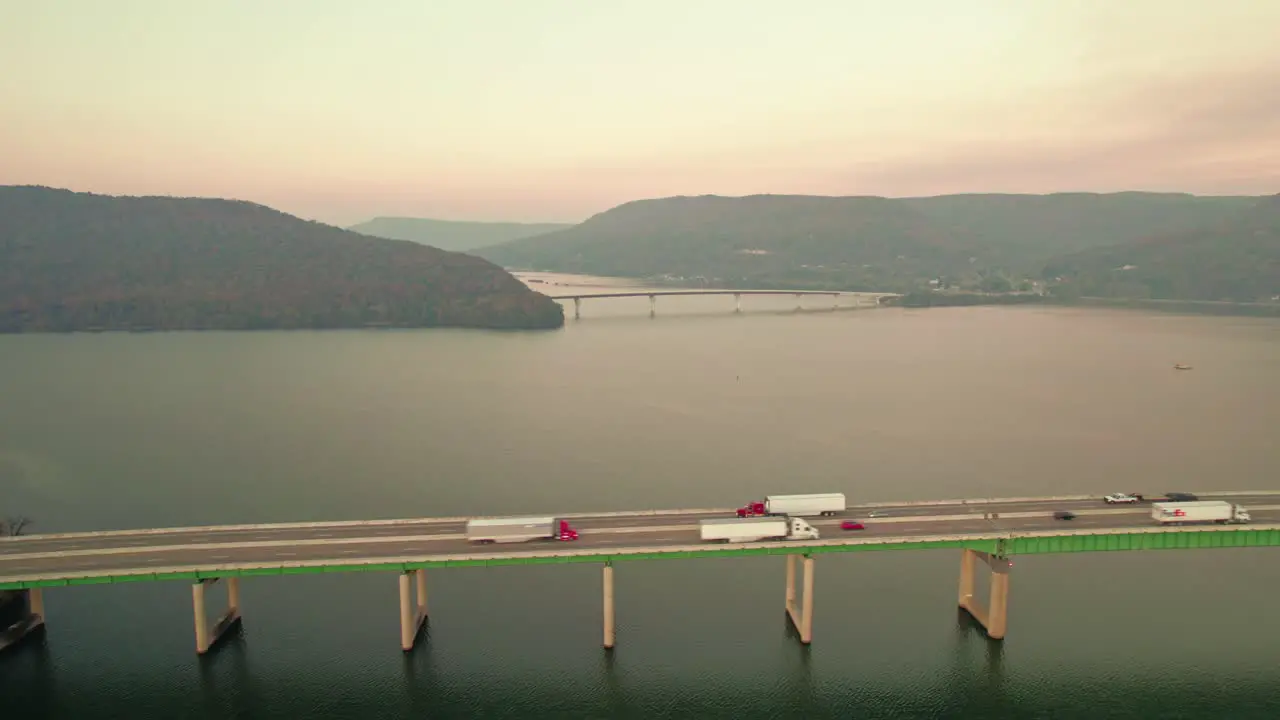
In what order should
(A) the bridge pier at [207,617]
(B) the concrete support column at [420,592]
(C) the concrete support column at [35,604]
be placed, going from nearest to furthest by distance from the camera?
(A) the bridge pier at [207,617], (C) the concrete support column at [35,604], (B) the concrete support column at [420,592]

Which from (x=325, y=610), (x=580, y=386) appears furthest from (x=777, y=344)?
(x=325, y=610)

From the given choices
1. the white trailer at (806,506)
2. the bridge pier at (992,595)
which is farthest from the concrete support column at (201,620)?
the bridge pier at (992,595)

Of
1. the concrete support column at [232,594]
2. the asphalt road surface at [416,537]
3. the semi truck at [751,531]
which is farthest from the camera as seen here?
the concrete support column at [232,594]

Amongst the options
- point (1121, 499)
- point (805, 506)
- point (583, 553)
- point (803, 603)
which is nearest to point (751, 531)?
point (803, 603)

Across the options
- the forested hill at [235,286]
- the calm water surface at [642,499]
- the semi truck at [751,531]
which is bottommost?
the calm water surface at [642,499]

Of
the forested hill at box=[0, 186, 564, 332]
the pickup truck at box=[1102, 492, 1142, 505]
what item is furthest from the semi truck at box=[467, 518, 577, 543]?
the forested hill at box=[0, 186, 564, 332]

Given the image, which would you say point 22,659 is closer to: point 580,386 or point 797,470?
point 797,470

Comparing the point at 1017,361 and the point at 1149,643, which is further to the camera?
the point at 1017,361

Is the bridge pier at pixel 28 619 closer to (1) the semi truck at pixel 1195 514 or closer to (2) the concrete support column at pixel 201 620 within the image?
(2) the concrete support column at pixel 201 620
